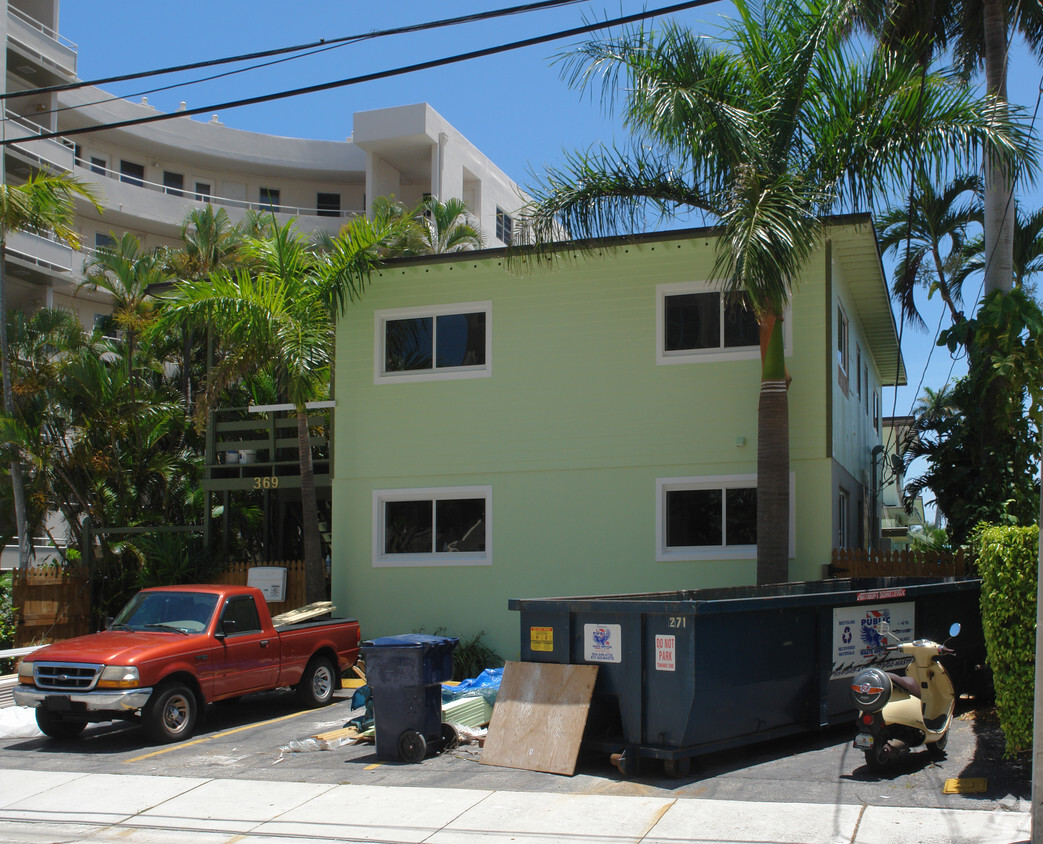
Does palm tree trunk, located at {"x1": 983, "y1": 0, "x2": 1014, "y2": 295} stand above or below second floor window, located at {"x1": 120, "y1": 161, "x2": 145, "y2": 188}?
below

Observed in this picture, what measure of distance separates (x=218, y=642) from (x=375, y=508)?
5112 millimetres

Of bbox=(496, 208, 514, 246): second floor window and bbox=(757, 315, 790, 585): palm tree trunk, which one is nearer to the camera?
bbox=(757, 315, 790, 585): palm tree trunk

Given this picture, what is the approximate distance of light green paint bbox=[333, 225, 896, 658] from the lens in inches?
568

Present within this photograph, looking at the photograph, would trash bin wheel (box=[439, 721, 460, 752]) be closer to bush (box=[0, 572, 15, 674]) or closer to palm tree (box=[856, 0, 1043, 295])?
palm tree (box=[856, 0, 1043, 295])

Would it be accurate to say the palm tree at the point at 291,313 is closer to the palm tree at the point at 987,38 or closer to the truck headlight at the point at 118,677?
the truck headlight at the point at 118,677

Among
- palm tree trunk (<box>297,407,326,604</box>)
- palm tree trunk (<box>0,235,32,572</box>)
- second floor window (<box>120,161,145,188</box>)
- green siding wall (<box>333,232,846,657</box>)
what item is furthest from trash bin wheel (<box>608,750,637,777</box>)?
second floor window (<box>120,161,145,188</box>)

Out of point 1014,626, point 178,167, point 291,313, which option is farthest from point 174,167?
point 1014,626

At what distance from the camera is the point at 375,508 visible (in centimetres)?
1638

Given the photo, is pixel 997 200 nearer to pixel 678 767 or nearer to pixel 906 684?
pixel 906 684

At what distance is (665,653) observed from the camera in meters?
8.49

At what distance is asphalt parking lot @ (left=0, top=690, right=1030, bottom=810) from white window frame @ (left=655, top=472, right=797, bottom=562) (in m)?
3.49

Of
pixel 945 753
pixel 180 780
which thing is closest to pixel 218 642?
pixel 180 780

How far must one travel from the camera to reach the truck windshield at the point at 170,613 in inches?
461

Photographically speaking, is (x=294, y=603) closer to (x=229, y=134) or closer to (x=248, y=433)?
(x=248, y=433)
